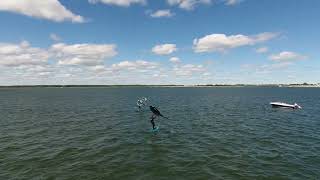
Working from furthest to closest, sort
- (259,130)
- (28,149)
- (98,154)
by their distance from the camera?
1. (259,130)
2. (28,149)
3. (98,154)

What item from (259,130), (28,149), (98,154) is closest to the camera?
(98,154)

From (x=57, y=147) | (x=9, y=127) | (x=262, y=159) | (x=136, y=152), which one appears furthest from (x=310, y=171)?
(x=9, y=127)

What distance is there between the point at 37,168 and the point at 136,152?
33.8 feet

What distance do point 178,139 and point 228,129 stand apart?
12.2m

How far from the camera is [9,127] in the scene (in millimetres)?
48562

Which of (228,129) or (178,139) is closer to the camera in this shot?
(178,139)

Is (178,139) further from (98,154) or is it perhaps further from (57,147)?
(57,147)

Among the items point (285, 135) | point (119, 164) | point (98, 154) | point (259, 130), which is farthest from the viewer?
point (259, 130)

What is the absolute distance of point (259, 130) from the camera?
151 feet

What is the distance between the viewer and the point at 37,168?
2539 centimetres

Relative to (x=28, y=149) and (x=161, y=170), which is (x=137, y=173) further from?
(x=28, y=149)

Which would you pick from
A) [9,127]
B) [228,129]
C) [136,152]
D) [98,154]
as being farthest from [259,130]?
[9,127]

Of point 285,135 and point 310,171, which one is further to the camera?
point 285,135

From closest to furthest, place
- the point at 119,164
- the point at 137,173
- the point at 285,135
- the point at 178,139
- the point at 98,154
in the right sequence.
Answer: the point at 137,173
the point at 119,164
the point at 98,154
the point at 178,139
the point at 285,135
